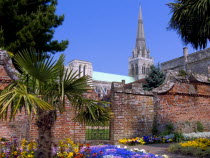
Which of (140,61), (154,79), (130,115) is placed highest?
(140,61)

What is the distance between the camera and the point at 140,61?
107750 mm

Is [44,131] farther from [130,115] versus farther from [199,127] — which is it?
[199,127]

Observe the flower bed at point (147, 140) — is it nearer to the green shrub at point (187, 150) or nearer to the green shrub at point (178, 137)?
the green shrub at point (178, 137)

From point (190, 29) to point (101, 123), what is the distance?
6.18 m

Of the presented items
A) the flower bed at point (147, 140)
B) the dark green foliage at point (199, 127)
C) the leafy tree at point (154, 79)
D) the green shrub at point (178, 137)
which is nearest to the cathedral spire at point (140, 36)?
the leafy tree at point (154, 79)

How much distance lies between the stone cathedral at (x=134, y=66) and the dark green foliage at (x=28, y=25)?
64.9 metres

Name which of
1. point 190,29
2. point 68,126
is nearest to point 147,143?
point 68,126

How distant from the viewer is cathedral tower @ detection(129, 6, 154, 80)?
10625 centimetres

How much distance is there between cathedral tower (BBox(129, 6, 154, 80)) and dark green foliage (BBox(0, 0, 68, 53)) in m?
88.8

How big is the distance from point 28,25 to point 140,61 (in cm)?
9647

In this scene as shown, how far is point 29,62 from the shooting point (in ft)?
14.2

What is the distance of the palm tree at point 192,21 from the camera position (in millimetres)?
8297

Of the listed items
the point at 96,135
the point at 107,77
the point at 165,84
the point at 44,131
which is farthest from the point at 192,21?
the point at 107,77

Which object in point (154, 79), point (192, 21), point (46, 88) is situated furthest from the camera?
point (154, 79)
